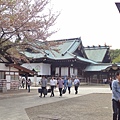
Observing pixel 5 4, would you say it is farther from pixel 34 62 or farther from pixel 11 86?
pixel 34 62

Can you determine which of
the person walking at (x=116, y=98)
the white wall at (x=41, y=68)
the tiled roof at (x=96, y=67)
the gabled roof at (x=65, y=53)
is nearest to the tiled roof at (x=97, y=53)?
the tiled roof at (x=96, y=67)

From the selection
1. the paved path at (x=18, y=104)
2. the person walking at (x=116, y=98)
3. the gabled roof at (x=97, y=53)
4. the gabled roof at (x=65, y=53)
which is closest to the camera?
the person walking at (x=116, y=98)

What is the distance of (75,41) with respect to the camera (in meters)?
49.6

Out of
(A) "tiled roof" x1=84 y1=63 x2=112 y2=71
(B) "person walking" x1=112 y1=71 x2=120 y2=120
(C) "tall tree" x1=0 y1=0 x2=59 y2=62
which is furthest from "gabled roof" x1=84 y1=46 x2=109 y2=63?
(B) "person walking" x1=112 y1=71 x2=120 y2=120

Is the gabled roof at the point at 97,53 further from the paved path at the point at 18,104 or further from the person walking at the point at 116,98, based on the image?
the person walking at the point at 116,98

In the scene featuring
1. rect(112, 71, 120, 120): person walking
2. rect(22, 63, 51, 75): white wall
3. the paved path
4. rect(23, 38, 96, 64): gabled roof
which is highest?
rect(23, 38, 96, 64): gabled roof

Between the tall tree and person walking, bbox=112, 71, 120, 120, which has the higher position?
the tall tree

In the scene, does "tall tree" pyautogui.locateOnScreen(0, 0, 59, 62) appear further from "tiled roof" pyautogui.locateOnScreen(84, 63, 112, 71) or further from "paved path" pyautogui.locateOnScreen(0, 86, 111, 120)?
"tiled roof" pyautogui.locateOnScreen(84, 63, 112, 71)

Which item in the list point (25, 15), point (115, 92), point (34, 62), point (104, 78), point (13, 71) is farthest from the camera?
point (104, 78)

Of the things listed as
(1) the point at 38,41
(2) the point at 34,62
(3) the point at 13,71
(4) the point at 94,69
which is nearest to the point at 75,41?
(4) the point at 94,69

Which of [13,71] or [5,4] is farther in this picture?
[13,71]

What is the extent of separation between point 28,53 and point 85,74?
13.2 m

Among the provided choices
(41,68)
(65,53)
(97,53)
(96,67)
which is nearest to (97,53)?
(97,53)

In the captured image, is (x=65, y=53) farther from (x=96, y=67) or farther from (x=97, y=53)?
(x=97, y=53)
